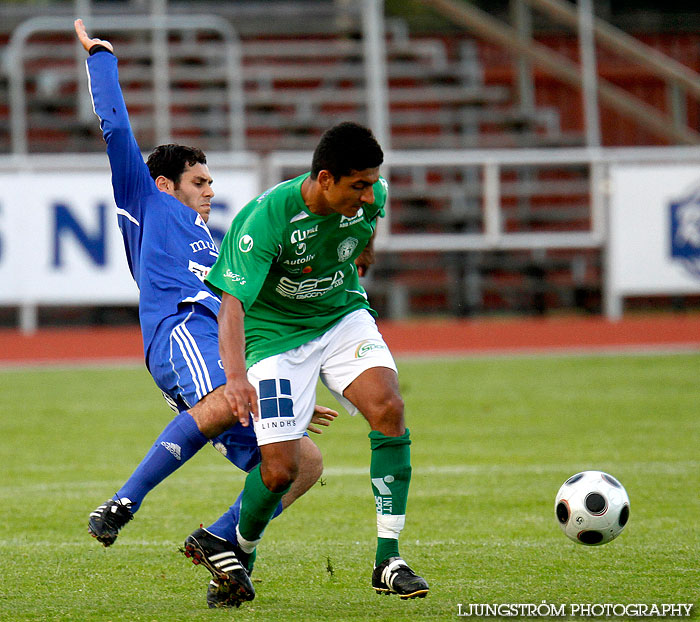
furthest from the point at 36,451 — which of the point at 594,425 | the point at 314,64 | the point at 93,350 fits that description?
the point at 314,64

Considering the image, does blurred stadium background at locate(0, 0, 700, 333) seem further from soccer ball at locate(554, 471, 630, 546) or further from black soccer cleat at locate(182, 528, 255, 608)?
black soccer cleat at locate(182, 528, 255, 608)

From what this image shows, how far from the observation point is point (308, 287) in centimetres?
461

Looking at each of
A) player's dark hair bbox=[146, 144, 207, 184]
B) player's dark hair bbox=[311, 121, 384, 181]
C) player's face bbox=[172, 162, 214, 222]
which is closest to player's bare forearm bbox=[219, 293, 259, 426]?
player's dark hair bbox=[311, 121, 384, 181]

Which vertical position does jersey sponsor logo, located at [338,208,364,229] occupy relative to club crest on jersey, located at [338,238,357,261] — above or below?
above

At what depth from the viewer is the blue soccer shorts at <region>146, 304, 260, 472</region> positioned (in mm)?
4672

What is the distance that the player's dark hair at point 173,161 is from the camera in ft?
17.3

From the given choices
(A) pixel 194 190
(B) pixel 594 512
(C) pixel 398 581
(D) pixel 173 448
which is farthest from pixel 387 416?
(A) pixel 194 190

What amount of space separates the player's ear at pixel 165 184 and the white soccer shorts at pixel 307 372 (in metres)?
1.09

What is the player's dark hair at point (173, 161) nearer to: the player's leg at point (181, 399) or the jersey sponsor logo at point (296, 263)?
the player's leg at point (181, 399)

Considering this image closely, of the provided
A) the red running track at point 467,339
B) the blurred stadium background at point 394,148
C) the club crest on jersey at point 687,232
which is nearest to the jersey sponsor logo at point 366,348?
the red running track at point 467,339

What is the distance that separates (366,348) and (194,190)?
1.20 metres

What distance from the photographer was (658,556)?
16.2 ft

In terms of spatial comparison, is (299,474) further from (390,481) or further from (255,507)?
(390,481)

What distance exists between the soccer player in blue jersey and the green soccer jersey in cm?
26
